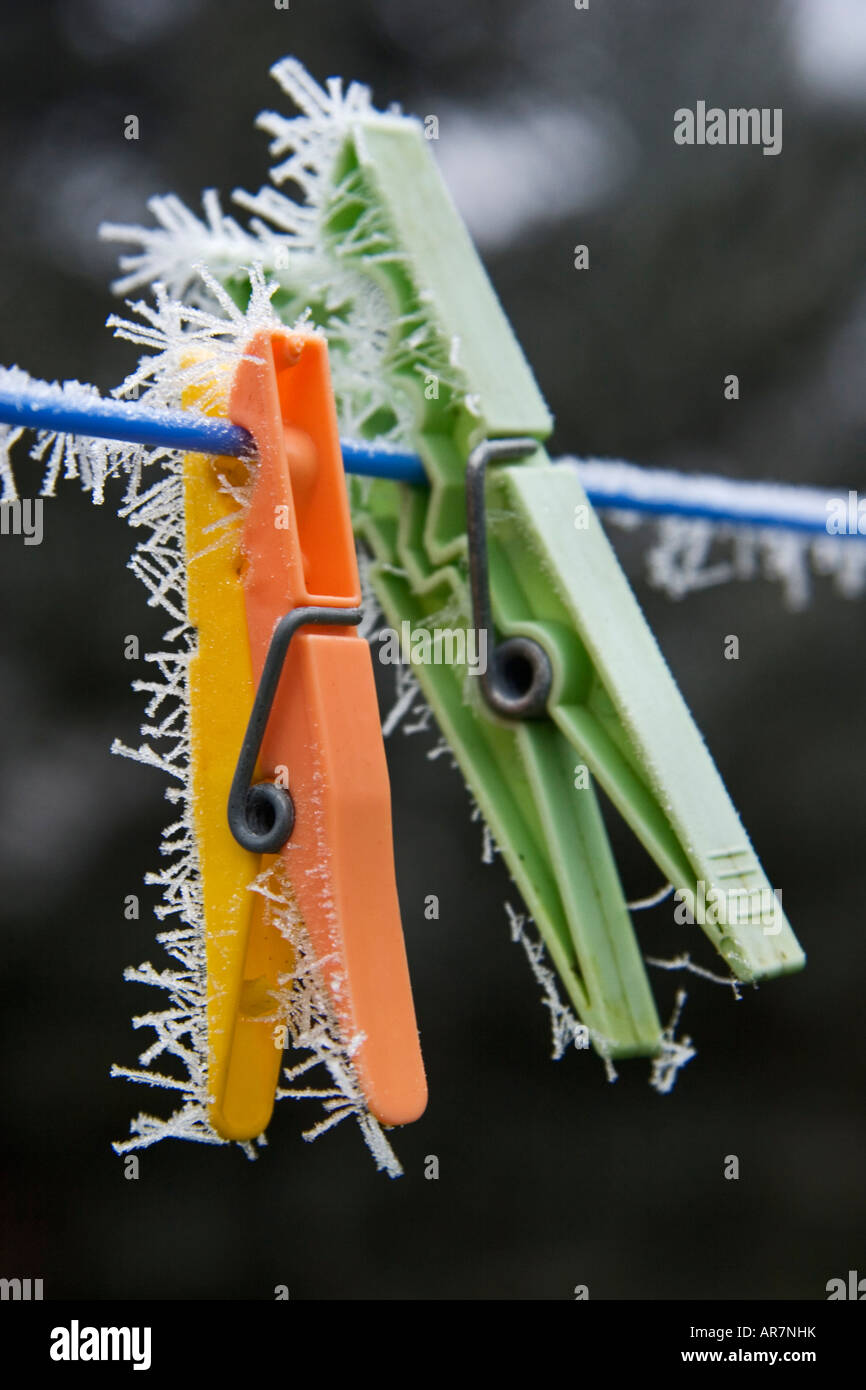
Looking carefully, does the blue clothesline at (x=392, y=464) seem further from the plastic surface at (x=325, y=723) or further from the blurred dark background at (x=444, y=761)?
the blurred dark background at (x=444, y=761)

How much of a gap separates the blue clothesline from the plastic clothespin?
0.08 feet

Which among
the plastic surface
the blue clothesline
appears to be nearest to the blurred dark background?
the blue clothesline

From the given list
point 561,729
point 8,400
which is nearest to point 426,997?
point 561,729

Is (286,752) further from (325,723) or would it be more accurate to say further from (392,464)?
(392,464)

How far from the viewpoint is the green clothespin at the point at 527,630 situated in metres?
0.50

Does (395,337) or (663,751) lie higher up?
(395,337)

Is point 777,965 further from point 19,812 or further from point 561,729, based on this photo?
point 19,812

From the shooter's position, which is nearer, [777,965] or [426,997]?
[777,965]

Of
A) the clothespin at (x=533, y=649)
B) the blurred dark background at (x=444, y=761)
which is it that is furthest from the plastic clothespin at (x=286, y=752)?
the blurred dark background at (x=444, y=761)

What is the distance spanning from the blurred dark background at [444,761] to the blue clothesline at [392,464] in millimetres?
794

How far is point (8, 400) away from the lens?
1.29 feet

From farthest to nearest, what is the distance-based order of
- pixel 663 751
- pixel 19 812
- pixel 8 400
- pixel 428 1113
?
1. pixel 428 1113
2. pixel 19 812
3. pixel 663 751
4. pixel 8 400

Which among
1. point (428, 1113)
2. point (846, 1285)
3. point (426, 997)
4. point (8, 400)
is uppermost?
point (8, 400)

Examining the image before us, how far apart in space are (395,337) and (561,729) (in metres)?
0.20
